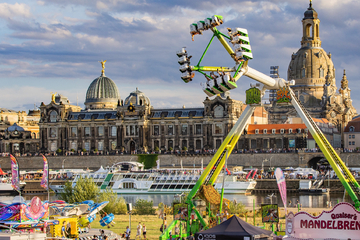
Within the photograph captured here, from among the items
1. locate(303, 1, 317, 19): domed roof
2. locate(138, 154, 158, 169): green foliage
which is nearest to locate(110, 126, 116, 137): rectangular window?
locate(138, 154, 158, 169): green foliage

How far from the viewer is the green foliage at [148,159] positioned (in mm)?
126869

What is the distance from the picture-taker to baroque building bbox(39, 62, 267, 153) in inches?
5079

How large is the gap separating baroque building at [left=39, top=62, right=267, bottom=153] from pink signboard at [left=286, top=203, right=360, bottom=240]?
96570 millimetres

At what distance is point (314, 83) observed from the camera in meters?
161

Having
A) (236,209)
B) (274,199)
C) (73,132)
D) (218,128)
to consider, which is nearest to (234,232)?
(236,209)

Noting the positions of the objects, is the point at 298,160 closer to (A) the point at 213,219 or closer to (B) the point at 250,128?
(B) the point at 250,128

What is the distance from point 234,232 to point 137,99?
10673 cm

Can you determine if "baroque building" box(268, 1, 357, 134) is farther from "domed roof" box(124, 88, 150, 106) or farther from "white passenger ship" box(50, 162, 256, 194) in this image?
"white passenger ship" box(50, 162, 256, 194)

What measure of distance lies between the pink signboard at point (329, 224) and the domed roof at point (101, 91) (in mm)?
134369

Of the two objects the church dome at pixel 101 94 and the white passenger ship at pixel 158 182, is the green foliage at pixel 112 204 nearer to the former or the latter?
the white passenger ship at pixel 158 182

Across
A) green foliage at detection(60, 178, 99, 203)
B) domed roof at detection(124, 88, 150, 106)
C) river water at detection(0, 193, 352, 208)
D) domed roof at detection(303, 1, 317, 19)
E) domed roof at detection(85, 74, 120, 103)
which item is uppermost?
domed roof at detection(303, 1, 317, 19)

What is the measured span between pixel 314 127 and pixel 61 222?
16997mm

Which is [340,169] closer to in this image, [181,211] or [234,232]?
[234,232]

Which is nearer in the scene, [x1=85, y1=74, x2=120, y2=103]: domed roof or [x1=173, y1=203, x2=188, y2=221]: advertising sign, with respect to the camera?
[x1=173, y1=203, x2=188, y2=221]: advertising sign
